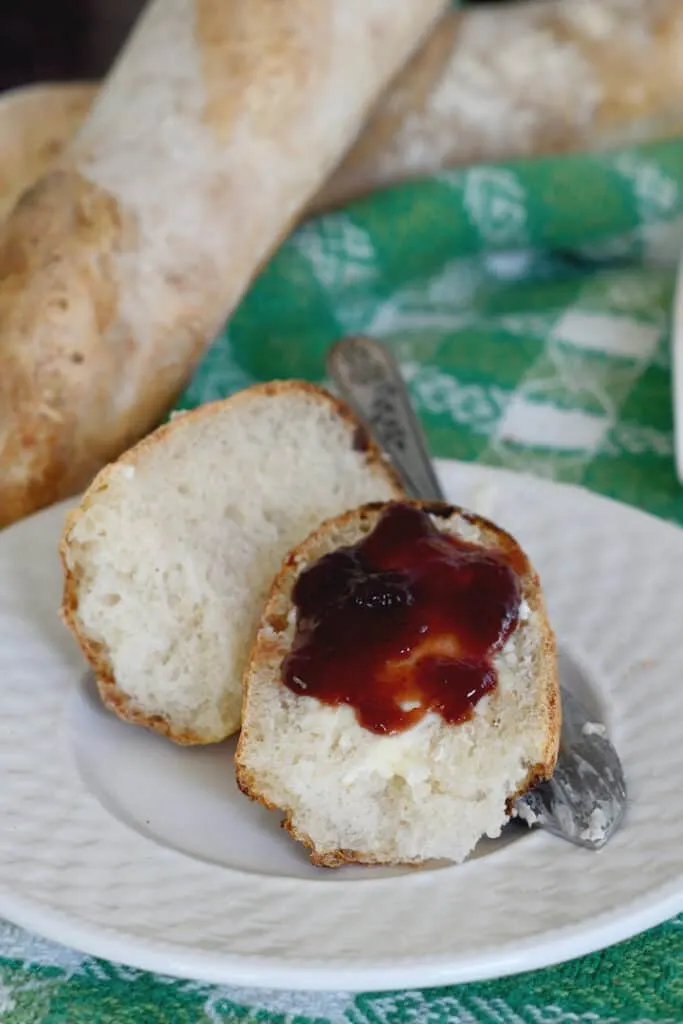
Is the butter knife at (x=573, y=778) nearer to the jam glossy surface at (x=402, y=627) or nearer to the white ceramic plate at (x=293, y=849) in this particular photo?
the white ceramic plate at (x=293, y=849)

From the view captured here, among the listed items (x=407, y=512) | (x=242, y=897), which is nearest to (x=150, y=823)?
(x=242, y=897)

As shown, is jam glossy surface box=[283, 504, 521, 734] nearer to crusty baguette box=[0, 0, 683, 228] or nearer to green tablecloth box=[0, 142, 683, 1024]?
green tablecloth box=[0, 142, 683, 1024]

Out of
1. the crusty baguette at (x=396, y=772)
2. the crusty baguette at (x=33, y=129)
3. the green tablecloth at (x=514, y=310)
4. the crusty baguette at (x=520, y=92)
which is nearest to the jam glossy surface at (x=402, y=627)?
the crusty baguette at (x=396, y=772)

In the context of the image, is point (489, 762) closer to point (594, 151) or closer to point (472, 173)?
point (472, 173)

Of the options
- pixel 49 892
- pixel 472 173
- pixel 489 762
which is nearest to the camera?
pixel 49 892

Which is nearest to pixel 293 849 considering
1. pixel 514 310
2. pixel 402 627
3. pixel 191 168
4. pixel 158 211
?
pixel 402 627

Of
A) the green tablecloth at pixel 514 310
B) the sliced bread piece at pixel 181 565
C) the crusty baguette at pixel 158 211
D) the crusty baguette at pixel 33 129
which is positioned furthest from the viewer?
the crusty baguette at pixel 33 129
